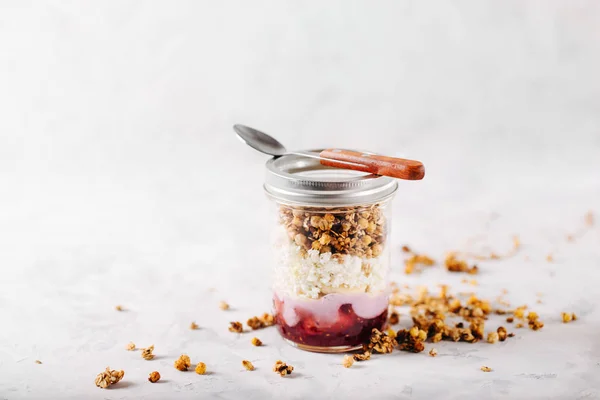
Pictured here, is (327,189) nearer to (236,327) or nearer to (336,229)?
(336,229)

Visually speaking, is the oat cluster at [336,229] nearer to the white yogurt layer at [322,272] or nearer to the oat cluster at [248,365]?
the white yogurt layer at [322,272]

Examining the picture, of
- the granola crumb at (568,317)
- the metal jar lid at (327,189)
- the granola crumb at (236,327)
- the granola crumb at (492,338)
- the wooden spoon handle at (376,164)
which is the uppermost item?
the wooden spoon handle at (376,164)

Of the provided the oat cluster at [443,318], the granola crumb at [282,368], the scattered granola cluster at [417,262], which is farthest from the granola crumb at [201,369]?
the scattered granola cluster at [417,262]

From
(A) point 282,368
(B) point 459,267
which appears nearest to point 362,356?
(A) point 282,368

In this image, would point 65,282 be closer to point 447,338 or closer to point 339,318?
point 339,318

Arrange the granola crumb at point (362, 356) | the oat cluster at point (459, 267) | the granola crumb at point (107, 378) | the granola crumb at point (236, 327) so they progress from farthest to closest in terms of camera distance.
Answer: the oat cluster at point (459, 267), the granola crumb at point (236, 327), the granola crumb at point (362, 356), the granola crumb at point (107, 378)

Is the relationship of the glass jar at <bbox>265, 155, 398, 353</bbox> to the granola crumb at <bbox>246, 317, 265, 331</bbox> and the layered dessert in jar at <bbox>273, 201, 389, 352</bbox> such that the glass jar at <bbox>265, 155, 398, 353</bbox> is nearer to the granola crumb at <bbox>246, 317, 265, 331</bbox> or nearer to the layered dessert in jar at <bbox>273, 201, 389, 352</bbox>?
the layered dessert in jar at <bbox>273, 201, 389, 352</bbox>
